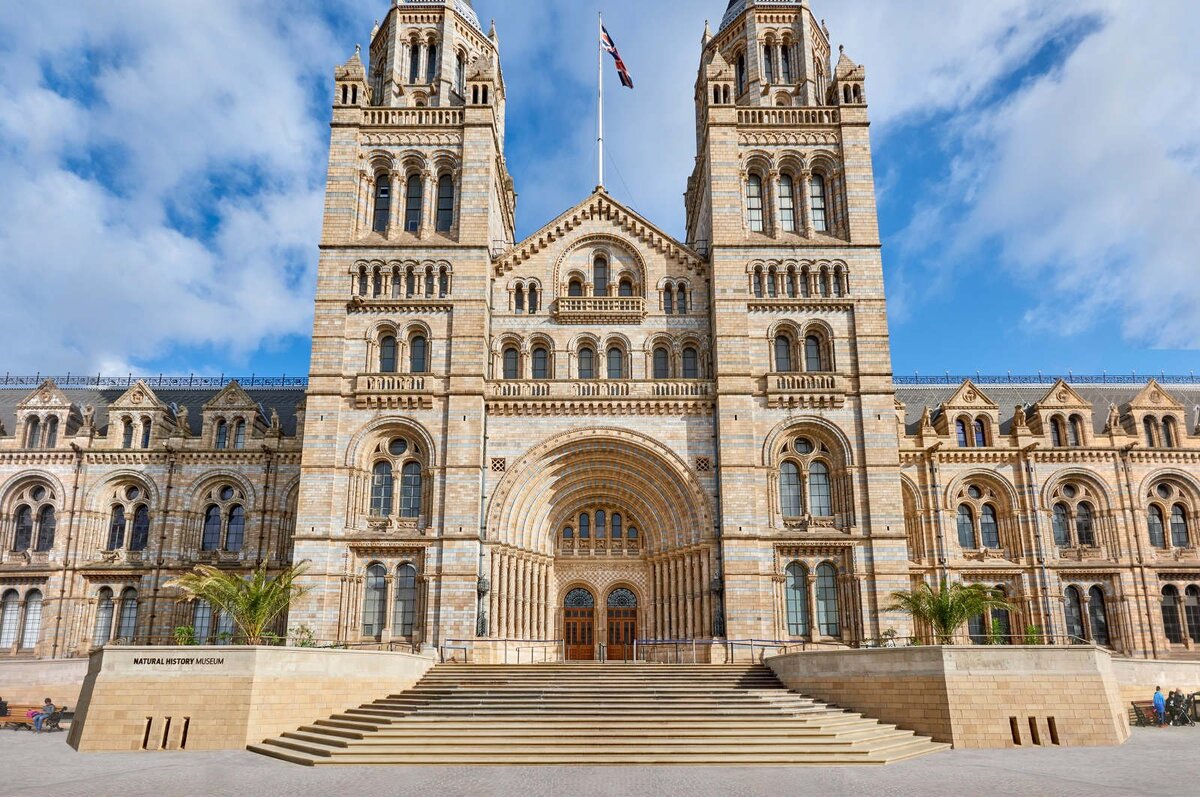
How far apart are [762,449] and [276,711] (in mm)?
19924

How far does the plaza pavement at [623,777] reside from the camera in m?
15.7

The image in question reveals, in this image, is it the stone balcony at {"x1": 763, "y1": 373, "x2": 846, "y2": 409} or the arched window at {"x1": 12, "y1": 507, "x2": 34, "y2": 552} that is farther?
the arched window at {"x1": 12, "y1": 507, "x2": 34, "y2": 552}

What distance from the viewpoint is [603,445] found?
1353 inches

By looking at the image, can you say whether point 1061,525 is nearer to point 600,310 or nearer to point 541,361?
point 600,310

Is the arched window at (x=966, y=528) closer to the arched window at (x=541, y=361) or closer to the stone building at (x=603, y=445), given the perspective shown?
the stone building at (x=603, y=445)

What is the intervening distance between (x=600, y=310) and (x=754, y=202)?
881 centimetres

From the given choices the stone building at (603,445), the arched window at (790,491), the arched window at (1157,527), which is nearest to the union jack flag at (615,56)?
the stone building at (603,445)

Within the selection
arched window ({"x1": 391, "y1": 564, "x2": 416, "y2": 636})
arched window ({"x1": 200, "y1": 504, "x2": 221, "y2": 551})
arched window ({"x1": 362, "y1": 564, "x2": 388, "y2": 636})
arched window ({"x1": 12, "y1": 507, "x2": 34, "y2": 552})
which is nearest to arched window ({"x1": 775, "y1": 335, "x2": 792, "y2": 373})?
arched window ({"x1": 391, "y1": 564, "x2": 416, "y2": 636})

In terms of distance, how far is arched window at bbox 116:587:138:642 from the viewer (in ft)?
124

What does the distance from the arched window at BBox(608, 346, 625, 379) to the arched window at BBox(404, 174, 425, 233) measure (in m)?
10.3

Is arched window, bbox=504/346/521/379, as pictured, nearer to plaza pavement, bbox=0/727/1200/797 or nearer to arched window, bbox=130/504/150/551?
arched window, bbox=130/504/150/551

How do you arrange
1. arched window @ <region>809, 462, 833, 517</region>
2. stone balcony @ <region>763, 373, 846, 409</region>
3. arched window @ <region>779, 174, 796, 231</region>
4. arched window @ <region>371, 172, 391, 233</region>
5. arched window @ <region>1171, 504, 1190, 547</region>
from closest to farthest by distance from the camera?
arched window @ <region>809, 462, 833, 517</region> → stone balcony @ <region>763, 373, 846, 409</region> → arched window @ <region>371, 172, 391, 233</region> → arched window @ <region>779, 174, 796, 231</region> → arched window @ <region>1171, 504, 1190, 547</region>

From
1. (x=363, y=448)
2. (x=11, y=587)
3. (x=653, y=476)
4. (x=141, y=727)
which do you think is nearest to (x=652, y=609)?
(x=653, y=476)

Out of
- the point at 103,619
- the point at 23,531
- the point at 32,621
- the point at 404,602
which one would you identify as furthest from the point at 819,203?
the point at 32,621
